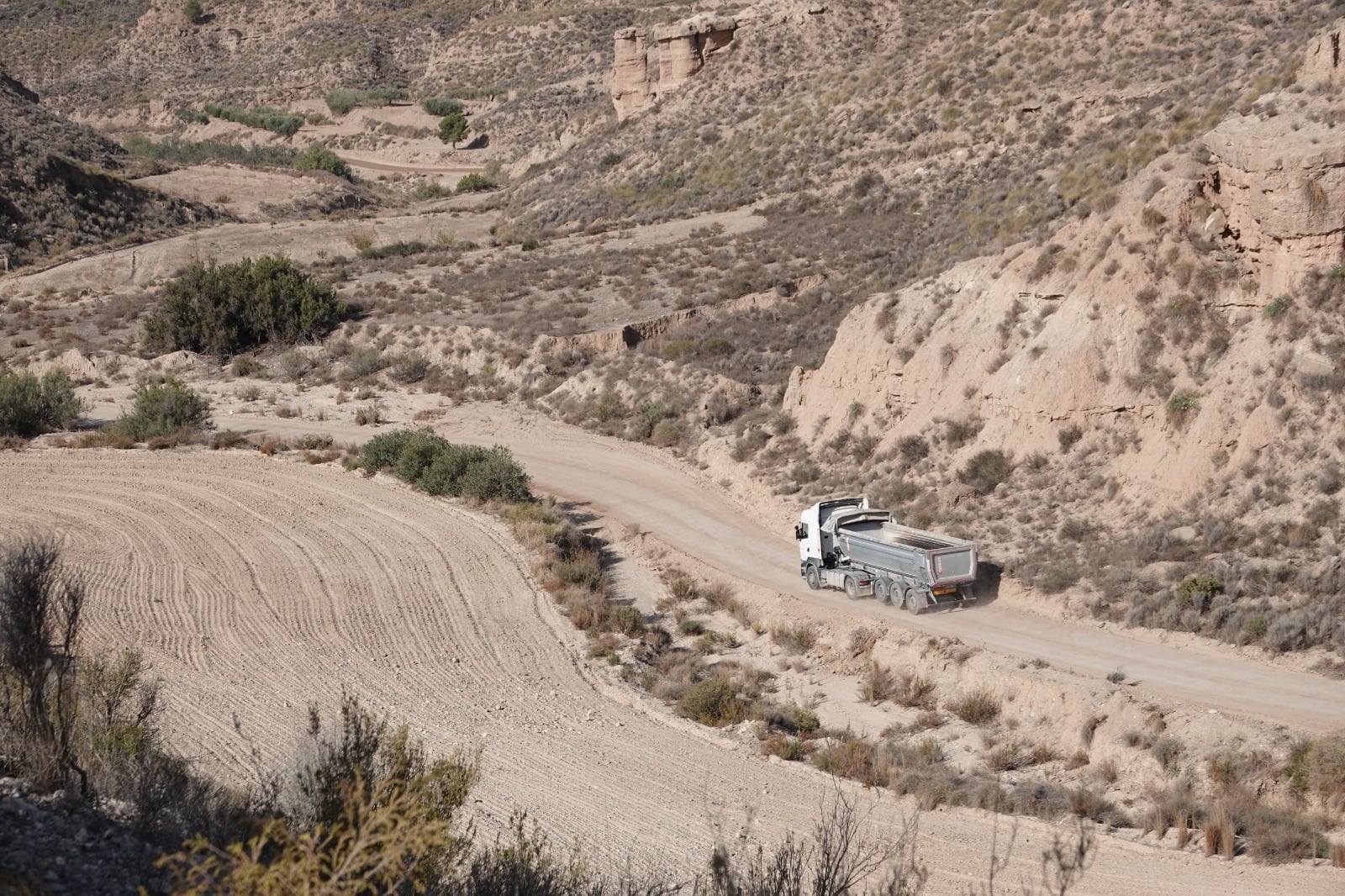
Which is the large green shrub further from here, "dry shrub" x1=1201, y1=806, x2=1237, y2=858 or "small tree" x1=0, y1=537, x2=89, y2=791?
"small tree" x1=0, y1=537, x2=89, y2=791

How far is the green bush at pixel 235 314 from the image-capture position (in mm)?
47263

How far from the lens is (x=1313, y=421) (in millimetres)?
21625

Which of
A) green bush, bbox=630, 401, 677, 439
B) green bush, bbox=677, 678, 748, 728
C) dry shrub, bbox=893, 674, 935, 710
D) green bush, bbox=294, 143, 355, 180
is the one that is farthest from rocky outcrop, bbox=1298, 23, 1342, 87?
green bush, bbox=294, 143, 355, 180

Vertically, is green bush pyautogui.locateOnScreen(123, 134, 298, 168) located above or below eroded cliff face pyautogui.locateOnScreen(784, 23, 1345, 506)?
above

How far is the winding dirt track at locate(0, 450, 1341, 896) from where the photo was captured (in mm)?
14711

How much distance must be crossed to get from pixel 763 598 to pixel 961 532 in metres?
4.06

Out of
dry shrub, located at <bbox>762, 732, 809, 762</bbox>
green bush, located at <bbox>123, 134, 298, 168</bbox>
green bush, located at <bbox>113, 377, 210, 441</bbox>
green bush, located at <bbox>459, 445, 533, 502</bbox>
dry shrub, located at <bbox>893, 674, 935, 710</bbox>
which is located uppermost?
green bush, located at <bbox>123, 134, 298, 168</bbox>

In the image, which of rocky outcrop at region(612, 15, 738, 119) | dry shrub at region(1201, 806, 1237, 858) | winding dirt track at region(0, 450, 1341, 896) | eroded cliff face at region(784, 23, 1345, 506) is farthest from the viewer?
rocky outcrop at region(612, 15, 738, 119)

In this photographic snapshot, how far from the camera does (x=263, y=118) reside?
4350 inches

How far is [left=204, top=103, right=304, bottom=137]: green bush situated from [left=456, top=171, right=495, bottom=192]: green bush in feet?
90.1

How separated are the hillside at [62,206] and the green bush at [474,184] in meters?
18.0

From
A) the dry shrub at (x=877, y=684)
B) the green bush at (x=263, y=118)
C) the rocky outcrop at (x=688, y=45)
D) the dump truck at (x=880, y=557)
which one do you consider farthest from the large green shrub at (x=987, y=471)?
the green bush at (x=263, y=118)

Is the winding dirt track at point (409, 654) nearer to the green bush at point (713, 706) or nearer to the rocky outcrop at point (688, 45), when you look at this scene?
the green bush at point (713, 706)

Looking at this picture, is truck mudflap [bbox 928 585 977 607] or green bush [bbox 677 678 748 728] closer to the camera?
green bush [bbox 677 678 748 728]
